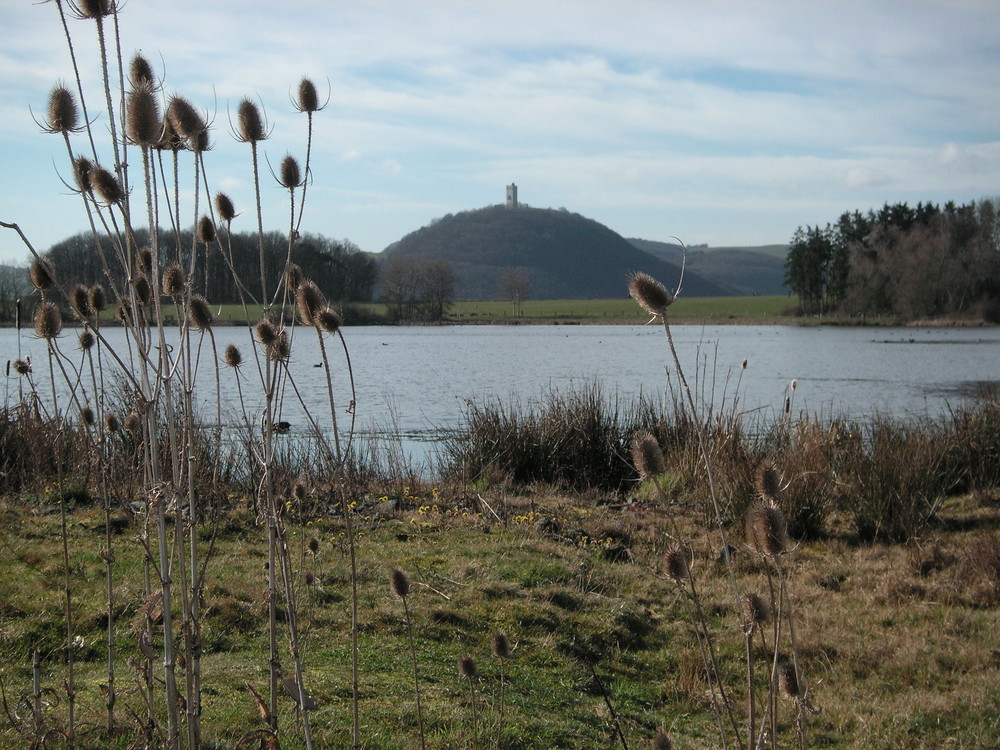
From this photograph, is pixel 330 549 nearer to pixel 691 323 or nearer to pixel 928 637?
pixel 928 637

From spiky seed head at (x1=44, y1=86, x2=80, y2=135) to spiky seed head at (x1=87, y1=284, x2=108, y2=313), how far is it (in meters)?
0.78

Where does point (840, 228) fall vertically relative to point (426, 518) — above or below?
above

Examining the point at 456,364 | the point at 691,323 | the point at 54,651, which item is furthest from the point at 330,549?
the point at 691,323

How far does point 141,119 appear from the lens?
76.6 inches

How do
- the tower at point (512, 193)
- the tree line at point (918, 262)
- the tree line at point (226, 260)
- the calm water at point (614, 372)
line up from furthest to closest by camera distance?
the tower at point (512, 193) → the tree line at point (918, 262) → the calm water at point (614, 372) → the tree line at point (226, 260)

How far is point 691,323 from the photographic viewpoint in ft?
217

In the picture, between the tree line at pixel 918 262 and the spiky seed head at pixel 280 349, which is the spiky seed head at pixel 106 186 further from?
the tree line at pixel 918 262

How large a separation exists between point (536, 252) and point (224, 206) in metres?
152

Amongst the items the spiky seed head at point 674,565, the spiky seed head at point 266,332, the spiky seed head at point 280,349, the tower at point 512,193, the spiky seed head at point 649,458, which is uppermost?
the tower at point 512,193

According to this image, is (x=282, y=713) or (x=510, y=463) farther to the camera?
(x=510, y=463)

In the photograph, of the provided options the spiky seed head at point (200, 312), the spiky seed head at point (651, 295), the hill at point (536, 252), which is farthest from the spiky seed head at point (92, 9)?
the hill at point (536, 252)

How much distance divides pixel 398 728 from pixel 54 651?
1.82 m

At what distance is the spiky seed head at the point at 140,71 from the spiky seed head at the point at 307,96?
0.42 m

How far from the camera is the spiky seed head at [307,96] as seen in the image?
2541mm
